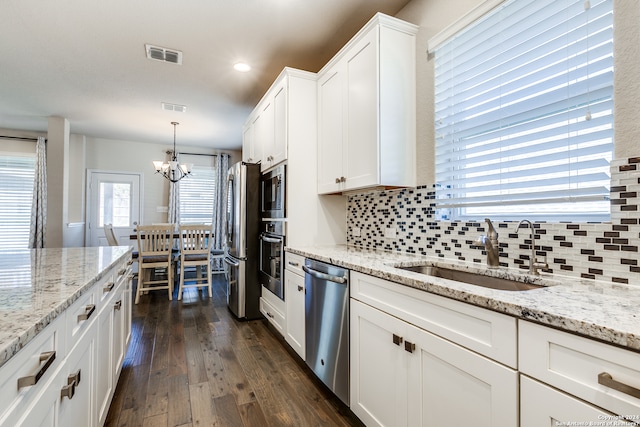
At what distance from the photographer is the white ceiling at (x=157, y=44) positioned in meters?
2.27

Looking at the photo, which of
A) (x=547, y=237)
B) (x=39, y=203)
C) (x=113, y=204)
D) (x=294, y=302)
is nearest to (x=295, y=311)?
(x=294, y=302)

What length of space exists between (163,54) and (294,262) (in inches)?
88.8

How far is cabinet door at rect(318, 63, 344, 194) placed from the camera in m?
2.38

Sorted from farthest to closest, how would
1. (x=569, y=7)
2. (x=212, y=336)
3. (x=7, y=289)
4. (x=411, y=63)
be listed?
(x=212, y=336), (x=411, y=63), (x=569, y=7), (x=7, y=289)

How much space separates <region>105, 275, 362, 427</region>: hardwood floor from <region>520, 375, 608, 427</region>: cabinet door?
1050 mm

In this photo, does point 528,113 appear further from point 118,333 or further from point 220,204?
point 220,204

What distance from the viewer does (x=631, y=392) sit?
641 millimetres

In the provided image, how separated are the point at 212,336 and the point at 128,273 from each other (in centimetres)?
97

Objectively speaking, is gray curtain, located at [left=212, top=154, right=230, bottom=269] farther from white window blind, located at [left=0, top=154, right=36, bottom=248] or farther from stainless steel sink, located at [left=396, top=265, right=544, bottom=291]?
stainless steel sink, located at [left=396, top=265, right=544, bottom=291]

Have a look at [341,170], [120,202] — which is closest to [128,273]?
[341,170]

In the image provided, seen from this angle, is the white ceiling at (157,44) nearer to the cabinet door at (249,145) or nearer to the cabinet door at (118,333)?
the cabinet door at (249,145)

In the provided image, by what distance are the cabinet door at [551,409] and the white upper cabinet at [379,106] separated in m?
1.31

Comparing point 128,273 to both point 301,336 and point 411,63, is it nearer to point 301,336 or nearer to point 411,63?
point 301,336

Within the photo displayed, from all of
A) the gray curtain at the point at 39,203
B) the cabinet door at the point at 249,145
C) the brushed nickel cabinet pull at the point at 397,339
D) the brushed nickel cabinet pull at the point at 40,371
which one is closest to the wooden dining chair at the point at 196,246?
the cabinet door at the point at 249,145
